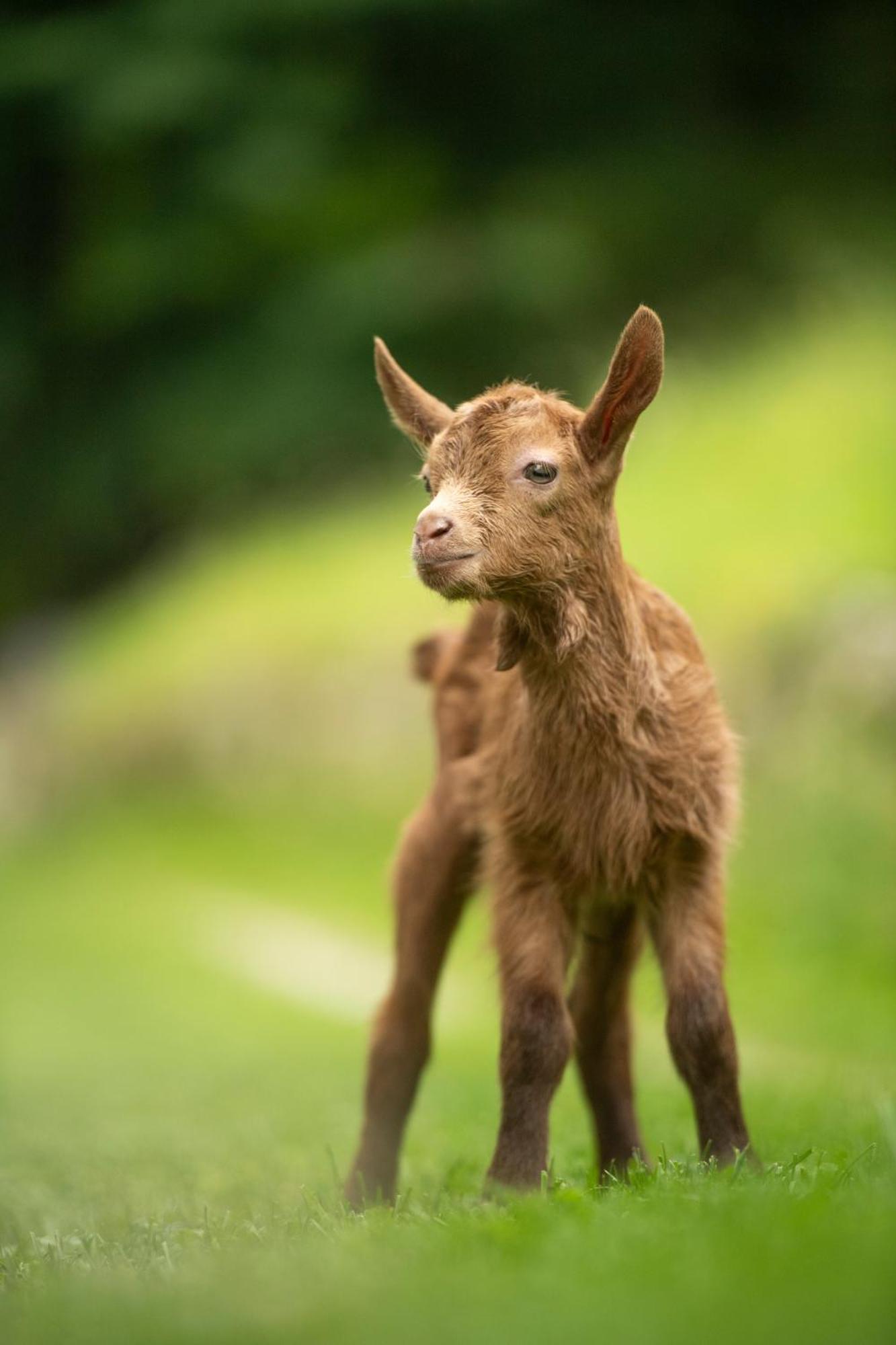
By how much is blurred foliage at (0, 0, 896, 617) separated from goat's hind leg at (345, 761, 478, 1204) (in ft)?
71.5

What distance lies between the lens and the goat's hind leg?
6672mm

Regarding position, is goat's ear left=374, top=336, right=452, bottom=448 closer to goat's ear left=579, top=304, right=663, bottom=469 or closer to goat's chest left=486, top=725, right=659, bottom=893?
goat's ear left=579, top=304, right=663, bottom=469

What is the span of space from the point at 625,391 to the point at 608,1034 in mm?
2307

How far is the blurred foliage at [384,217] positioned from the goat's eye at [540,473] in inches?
885

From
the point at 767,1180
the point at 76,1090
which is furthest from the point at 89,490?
the point at 767,1180

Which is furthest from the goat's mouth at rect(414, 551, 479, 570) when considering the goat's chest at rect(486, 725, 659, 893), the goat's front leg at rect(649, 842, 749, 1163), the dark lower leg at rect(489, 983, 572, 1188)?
the dark lower leg at rect(489, 983, 572, 1188)

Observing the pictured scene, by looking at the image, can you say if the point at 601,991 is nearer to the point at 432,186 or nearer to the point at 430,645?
the point at 430,645

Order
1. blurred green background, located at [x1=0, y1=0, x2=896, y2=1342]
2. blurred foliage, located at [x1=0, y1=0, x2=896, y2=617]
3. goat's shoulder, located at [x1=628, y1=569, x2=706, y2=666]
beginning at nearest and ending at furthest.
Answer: blurred green background, located at [x1=0, y1=0, x2=896, y2=1342]
goat's shoulder, located at [x1=628, y1=569, x2=706, y2=666]
blurred foliage, located at [x1=0, y1=0, x2=896, y2=617]

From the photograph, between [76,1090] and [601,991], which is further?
[76,1090]

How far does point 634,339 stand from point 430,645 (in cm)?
198

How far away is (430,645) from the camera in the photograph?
726 cm

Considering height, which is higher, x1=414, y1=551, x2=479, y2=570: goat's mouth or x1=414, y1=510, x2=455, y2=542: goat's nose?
x1=414, y1=510, x2=455, y2=542: goat's nose

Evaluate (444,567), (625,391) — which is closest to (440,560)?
(444,567)

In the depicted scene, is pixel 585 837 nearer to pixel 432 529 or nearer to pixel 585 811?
pixel 585 811
